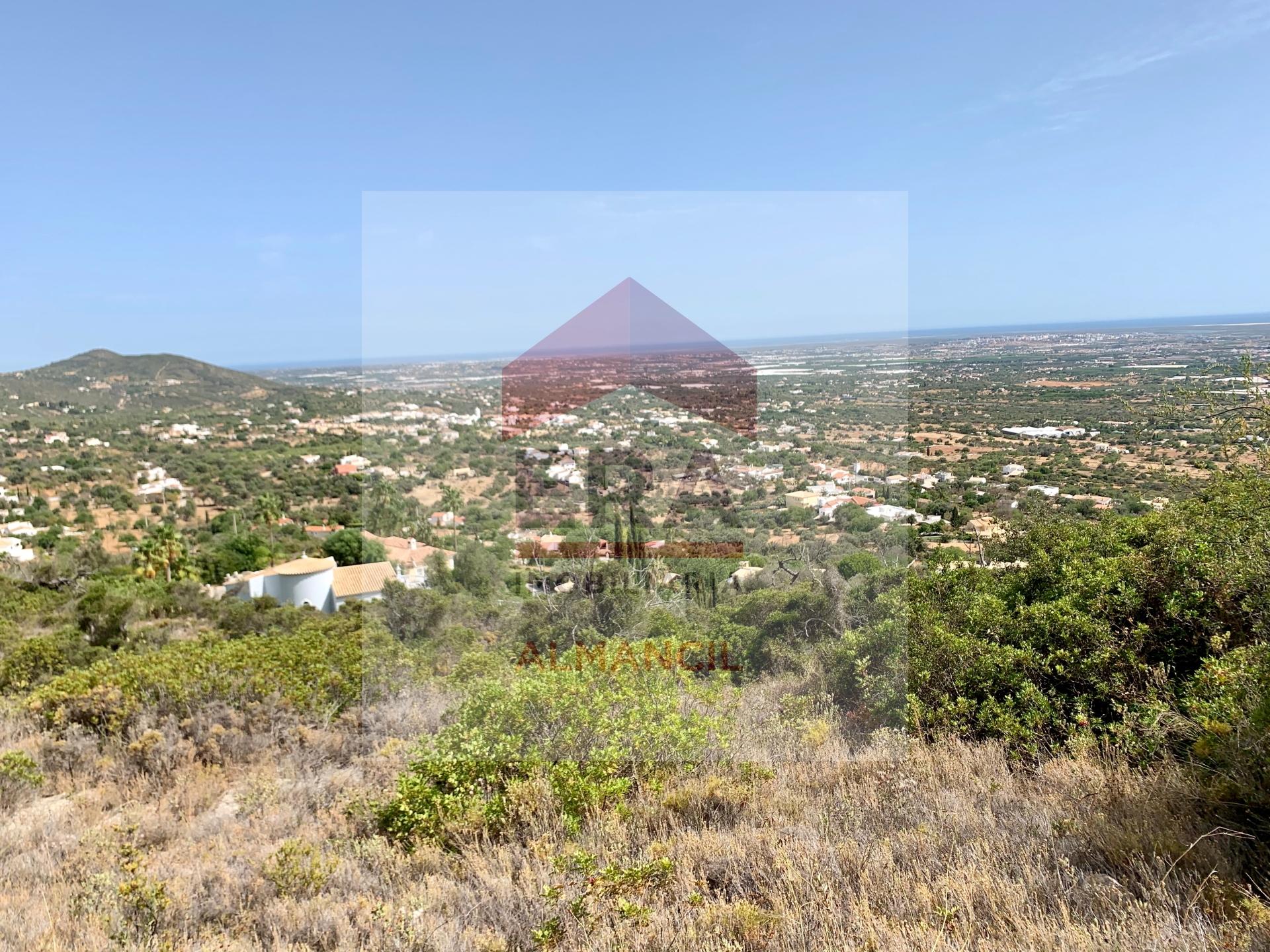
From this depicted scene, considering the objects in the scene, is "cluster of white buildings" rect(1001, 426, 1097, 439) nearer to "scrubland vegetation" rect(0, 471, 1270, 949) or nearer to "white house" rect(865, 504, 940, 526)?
"scrubland vegetation" rect(0, 471, 1270, 949)

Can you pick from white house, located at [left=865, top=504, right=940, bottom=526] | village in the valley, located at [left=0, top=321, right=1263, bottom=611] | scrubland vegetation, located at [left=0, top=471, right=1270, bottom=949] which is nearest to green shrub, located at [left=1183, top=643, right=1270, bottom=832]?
scrubland vegetation, located at [left=0, top=471, right=1270, bottom=949]

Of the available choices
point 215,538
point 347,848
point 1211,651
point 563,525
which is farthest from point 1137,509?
point 215,538

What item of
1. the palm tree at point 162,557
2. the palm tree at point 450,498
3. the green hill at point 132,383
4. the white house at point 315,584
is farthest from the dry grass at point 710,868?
the green hill at point 132,383

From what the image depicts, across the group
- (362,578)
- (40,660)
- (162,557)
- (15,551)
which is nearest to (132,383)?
(15,551)

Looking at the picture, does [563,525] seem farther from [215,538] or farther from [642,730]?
[215,538]

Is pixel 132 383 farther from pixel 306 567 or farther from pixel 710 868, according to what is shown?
pixel 710 868

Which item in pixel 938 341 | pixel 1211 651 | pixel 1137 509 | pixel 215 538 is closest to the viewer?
pixel 1211 651

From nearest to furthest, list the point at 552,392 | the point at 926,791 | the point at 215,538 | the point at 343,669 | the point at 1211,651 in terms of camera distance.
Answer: the point at 926,791, the point at 1211,651, the point at 343,669, the point at 552,392, the point at 215,538

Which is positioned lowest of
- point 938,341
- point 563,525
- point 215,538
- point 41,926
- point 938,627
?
point 215,538
